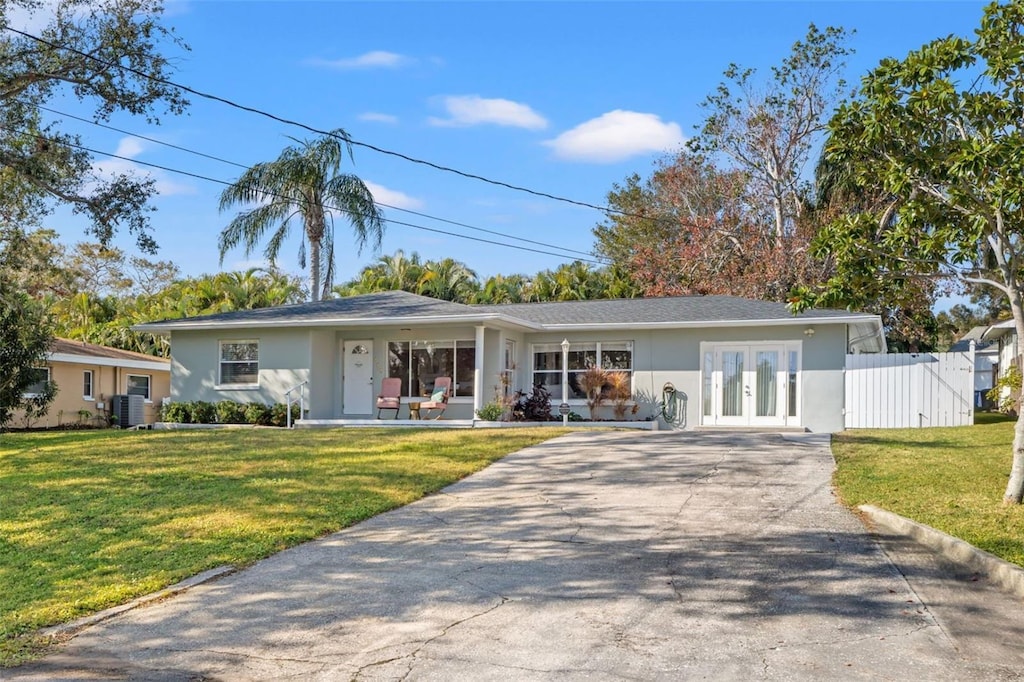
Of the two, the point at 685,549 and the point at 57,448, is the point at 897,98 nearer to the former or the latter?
the point at 685,549

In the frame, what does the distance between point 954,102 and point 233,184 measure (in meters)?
21.3

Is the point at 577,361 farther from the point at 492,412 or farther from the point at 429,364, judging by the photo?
the point at 429,364

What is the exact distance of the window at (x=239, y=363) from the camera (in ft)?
72.7

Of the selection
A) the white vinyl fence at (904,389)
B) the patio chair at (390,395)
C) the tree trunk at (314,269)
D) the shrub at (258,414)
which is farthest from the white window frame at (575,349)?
the tree trunk at (314,269)

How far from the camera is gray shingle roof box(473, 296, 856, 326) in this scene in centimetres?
2017

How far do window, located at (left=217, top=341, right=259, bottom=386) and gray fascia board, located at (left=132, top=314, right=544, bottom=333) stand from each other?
0.67m

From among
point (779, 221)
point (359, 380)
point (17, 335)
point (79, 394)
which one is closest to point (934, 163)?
point (359, 380)

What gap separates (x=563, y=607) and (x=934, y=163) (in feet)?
21.3

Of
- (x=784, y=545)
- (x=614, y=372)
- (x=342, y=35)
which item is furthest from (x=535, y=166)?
(x=784, y=545)

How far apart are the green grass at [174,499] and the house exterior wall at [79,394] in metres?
9.47

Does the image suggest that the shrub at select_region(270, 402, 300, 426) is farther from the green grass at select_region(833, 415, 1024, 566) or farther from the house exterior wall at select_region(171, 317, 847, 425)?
the green grass at select_region(833, 415, 1024, 566)

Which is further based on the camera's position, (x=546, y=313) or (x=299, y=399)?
(x=546, y=313)

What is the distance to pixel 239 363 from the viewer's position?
73.4ft

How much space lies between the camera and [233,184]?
26281mm
